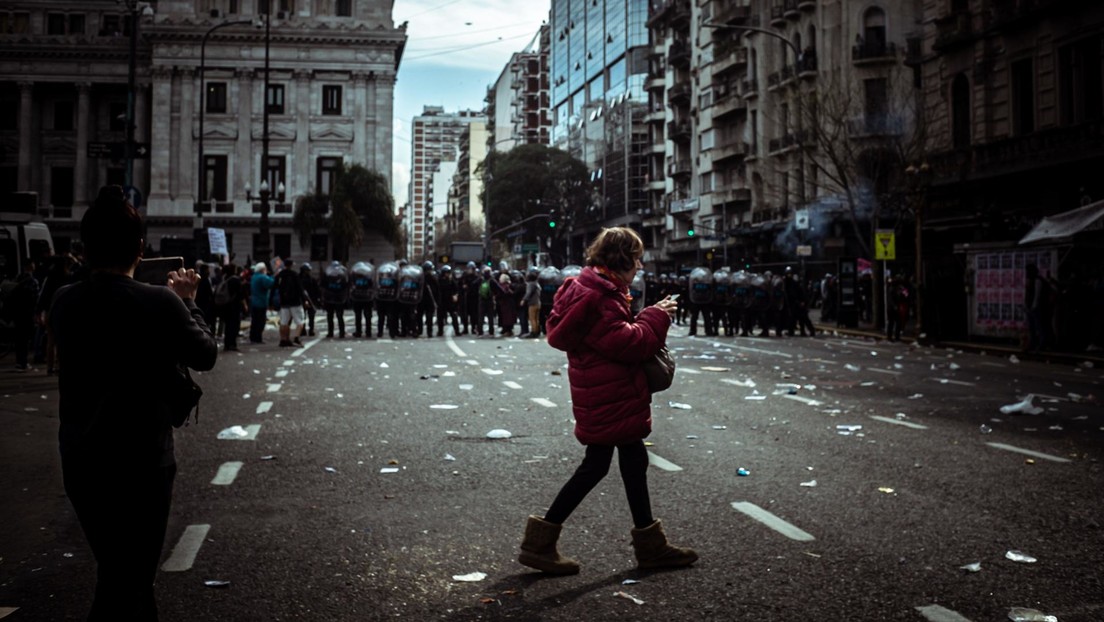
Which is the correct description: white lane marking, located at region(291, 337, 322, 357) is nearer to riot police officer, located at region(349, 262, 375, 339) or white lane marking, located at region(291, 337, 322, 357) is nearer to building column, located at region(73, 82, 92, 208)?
riot police officer, located at region(349, 262, 375, 339)

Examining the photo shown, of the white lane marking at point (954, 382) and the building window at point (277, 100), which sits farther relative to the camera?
the building window at point (277, 100)

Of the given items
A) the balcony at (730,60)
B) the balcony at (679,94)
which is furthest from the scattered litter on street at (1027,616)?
the balcony at (679,94)

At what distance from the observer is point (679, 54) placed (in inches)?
2931

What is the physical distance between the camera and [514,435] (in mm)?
9578

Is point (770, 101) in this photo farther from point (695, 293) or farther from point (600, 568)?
point (600, 568)

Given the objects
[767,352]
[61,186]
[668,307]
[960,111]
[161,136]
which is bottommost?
[767,352]

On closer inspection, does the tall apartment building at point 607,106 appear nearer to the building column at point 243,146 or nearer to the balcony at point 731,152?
the balcony at point 731,152

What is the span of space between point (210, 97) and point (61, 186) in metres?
13.6

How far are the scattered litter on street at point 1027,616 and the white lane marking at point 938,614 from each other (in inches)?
8.4

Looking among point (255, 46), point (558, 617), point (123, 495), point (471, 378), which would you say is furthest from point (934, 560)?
point (255, 46)

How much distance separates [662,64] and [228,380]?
72.5 m

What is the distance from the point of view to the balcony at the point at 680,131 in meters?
73.7

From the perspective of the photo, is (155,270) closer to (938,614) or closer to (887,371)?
(938,614)

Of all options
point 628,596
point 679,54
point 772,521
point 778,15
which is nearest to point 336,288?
point 772,521
